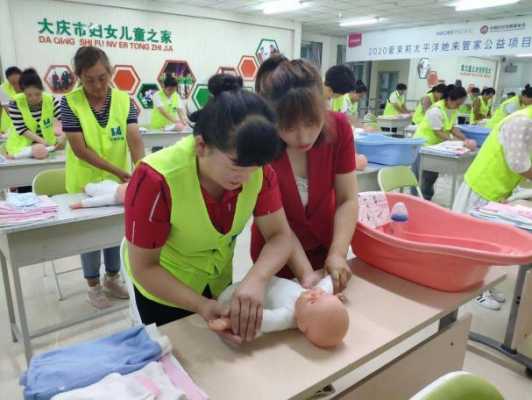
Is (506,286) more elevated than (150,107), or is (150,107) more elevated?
(150,107)

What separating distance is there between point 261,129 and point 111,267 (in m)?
2.18

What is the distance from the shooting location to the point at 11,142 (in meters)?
3.76

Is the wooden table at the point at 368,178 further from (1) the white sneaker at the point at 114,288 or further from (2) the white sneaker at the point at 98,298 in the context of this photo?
(2) the white sneaker at the point at 98,298

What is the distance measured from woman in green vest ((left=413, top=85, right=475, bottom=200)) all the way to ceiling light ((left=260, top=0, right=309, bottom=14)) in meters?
3.64

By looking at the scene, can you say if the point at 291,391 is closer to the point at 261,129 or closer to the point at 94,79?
the point at 261,129

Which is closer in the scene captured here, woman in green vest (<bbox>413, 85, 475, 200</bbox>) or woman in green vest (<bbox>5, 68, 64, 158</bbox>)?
woman in green vest (<bbox>5, 68, 64, 158</bbox>)

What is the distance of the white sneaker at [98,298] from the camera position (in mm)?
2514

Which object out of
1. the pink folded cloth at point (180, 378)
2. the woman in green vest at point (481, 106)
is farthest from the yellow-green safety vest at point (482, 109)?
the pink folded cloth at point (180, 378)

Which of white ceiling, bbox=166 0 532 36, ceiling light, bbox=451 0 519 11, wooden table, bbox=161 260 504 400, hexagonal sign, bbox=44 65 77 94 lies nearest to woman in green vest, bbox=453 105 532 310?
wooden table, bbox=161 260 504 400

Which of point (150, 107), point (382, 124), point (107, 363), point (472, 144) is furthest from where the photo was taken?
point (382, 124)

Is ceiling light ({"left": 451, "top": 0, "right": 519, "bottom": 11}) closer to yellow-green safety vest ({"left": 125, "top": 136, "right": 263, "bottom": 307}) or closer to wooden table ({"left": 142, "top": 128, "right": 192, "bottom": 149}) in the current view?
wooden table ({"left": 142, "top": 128, "right": 192, "bottom": 149})

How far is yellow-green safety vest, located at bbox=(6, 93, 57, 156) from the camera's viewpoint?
365cm

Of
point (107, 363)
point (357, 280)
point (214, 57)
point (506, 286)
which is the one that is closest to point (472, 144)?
point (506, 286)

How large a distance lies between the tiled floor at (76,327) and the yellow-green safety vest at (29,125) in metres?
1.27
